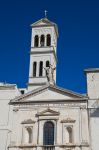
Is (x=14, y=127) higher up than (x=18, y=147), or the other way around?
(x=14, y=127)

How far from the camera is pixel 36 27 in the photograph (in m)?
49.2

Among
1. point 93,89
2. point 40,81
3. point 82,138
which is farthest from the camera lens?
point 40,81

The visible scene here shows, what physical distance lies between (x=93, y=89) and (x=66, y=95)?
2838 millimetres

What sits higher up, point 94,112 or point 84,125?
point 94,112

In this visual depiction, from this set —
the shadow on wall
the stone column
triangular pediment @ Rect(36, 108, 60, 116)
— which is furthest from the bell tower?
the shadow on wall

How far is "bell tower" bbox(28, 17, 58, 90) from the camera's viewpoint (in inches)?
1743

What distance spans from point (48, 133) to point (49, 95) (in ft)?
13.4

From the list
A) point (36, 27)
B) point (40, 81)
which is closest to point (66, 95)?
point (40, 81)

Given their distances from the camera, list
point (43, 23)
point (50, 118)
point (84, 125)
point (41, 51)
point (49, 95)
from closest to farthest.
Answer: point (84, 125) < point (50, 118) < point (49, 95) < point (41, 51) < point (43, 23)

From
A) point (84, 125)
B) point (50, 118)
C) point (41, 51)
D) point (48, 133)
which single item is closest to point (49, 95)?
point (50, 118)

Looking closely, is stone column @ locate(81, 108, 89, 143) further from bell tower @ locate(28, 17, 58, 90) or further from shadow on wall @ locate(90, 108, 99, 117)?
bell tower @ locate(28, 17, 58, 90)

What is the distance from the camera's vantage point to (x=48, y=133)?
31156 mm

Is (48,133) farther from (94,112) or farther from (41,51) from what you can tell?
(41,51)

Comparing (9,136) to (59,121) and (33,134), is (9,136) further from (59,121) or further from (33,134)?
(59,121)
